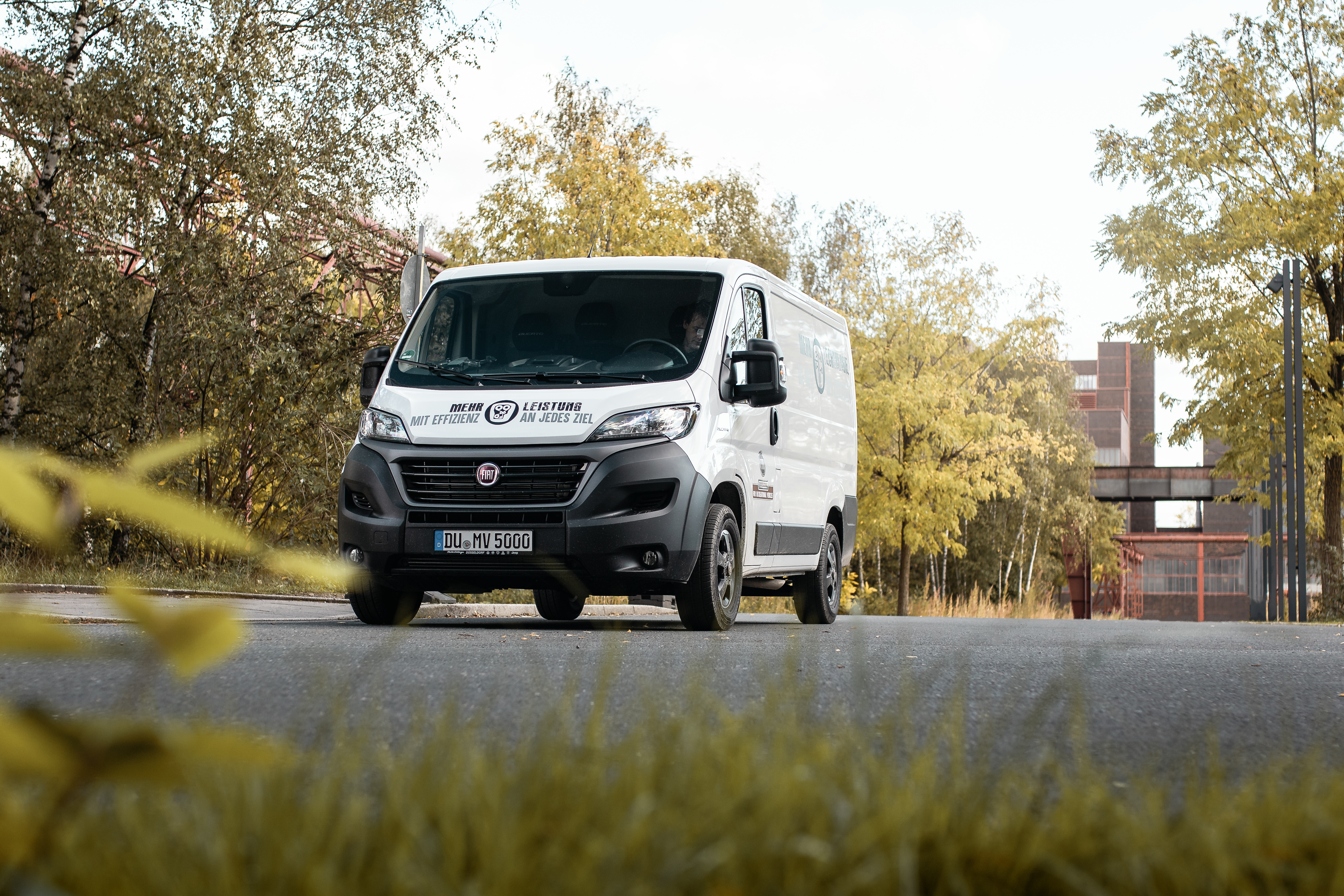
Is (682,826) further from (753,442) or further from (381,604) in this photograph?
(381,604)

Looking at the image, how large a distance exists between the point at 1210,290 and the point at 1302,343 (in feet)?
6.84

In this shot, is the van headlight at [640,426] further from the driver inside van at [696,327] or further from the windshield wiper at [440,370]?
the windshield wiper at [440,370]

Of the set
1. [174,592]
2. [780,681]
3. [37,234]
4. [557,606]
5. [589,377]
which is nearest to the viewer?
[780,681]

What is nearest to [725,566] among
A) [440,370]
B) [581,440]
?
[581,440]

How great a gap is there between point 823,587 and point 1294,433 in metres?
14.9

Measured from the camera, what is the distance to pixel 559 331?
9.36 m

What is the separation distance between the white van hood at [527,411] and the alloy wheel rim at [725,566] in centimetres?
103

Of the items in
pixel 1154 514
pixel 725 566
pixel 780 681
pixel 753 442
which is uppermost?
pixel 1154 514

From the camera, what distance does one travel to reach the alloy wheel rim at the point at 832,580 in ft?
38.3

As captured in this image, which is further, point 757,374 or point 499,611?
→ point 499,611

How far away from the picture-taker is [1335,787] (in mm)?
2307

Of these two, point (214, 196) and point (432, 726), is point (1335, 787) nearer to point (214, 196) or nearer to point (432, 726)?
point (432, 726)

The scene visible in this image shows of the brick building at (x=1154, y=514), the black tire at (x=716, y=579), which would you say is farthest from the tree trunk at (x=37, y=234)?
the brick building at (x=1154, y=514)

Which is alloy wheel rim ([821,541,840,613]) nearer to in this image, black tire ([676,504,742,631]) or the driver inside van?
black tire ([676,504,742,631])
